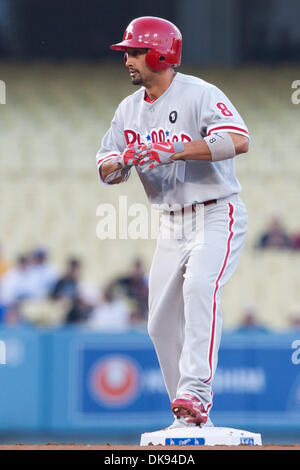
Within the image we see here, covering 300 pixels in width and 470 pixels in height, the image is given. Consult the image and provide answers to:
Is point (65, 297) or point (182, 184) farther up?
point (65, 297)

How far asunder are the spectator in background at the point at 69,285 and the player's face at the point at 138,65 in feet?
20.5

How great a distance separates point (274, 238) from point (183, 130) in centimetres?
781

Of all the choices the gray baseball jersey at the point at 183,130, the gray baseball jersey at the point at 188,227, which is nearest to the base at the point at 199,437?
the gray baseball jersey at the point at 188,227

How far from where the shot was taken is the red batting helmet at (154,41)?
4.29 meters

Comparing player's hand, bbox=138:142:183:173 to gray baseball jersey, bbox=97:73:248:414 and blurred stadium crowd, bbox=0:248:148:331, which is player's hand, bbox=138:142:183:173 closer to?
gray baseball jersey, bbox=97:73:248:414

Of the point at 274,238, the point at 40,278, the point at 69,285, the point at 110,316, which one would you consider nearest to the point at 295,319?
the point at 274,238

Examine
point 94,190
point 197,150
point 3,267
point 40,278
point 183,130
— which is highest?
point 94,190

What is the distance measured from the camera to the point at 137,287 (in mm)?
10797

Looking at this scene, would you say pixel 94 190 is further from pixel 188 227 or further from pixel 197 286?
pixel 197 286

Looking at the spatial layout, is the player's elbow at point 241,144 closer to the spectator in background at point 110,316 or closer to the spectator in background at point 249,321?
the spectator in background at point 249,321

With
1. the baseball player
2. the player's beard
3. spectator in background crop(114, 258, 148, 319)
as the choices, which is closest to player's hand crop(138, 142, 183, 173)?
the baseball player

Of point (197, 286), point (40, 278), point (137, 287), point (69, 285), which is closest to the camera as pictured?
point (197, 286)

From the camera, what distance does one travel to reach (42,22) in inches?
484

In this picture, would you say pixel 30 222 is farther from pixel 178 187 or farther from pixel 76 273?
pixel 178 187
